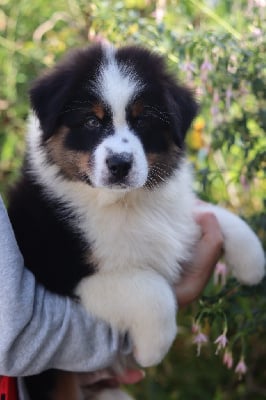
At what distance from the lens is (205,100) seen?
3.11m

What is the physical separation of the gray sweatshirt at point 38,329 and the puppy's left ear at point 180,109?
686 mm

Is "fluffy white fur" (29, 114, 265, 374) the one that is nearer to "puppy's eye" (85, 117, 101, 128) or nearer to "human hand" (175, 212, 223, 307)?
"human hand" (175, 212, 223, 307)

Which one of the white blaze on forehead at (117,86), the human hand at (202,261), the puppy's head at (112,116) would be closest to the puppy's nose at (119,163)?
the puppy's head at (112,116)

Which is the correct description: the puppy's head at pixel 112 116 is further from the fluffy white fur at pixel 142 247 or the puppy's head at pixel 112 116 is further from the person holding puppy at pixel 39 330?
the person holding puppy at pixel 39 330

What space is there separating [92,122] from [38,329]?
0.71 m

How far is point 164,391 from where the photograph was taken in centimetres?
389

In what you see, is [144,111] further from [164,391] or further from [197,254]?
[164,391]

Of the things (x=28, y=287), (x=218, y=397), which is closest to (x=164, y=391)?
(x=218, y=397)

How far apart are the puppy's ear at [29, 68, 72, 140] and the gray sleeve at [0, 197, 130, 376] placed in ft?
1.31

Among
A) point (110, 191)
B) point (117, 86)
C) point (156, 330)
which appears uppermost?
point (117, 86)

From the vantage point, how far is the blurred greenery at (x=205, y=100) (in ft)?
8.59

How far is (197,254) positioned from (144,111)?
64 cm

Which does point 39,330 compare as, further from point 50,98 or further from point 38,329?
point 50,98

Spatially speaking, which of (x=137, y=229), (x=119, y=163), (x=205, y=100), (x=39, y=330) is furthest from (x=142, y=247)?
(x=205, y=100)
